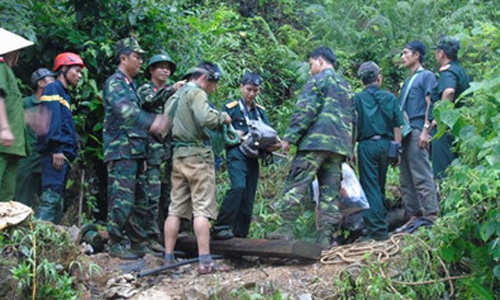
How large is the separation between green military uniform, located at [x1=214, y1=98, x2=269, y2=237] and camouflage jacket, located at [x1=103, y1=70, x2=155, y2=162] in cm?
103

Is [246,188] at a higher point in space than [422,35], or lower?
lower

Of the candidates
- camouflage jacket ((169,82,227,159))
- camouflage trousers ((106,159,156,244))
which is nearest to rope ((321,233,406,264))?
camouflage jacket ((169,82,227,159))

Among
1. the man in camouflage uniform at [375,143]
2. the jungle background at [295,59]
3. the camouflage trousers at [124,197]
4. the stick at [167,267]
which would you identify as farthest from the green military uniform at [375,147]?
the camouflage trousers at [124,197]

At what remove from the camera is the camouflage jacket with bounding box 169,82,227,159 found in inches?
272

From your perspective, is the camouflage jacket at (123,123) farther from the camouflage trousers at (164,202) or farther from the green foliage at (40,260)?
the green foliage at (40,260)

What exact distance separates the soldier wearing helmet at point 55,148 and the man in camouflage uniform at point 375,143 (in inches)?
125

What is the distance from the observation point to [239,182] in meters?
7.84

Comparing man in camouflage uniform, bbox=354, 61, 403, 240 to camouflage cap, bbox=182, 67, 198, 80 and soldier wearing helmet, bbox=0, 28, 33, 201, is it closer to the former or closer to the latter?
camouflage cap, bbox=182, 67, 198, 80

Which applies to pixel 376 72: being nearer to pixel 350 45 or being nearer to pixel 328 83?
pixel 328 83

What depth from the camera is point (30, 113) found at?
25.5 ft

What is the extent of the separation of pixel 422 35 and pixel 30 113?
831 cm

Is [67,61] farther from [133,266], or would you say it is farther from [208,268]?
[208,268]

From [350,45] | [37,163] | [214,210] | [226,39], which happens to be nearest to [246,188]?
[214,210]

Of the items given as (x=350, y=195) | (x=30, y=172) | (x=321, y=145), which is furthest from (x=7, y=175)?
(x=350, y=195)
